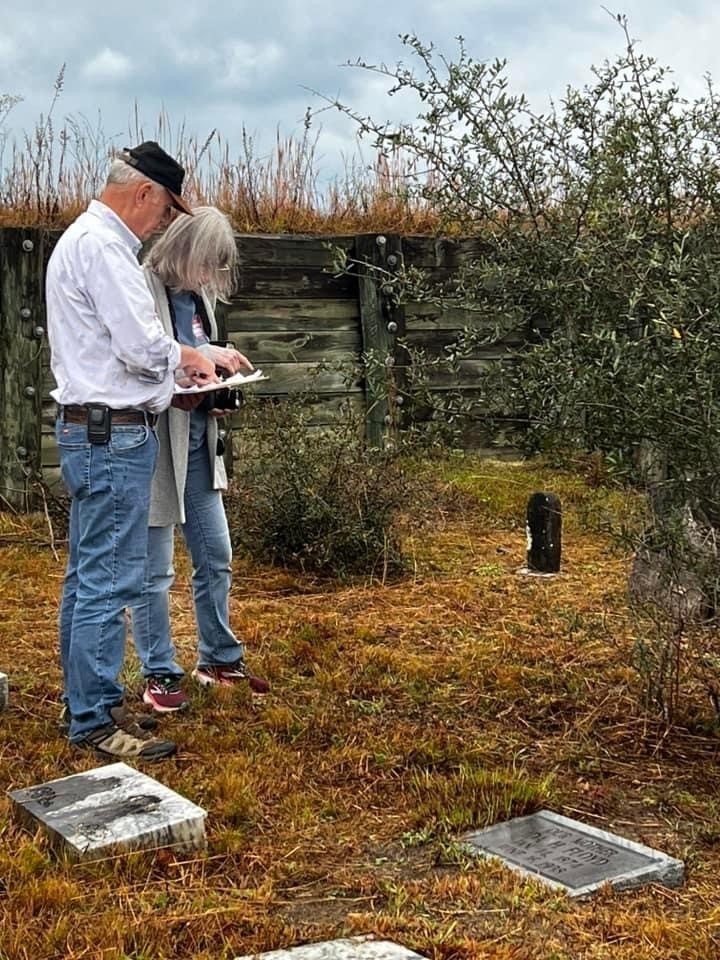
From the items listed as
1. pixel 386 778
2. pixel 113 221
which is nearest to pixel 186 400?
pixel 113 221

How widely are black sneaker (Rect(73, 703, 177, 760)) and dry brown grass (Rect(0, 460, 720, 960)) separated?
0.08 meters

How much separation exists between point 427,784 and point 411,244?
24.2 ft

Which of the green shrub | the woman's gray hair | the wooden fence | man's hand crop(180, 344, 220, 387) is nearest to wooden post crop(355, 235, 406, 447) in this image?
the wooden fence

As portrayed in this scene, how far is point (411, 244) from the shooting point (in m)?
11.0

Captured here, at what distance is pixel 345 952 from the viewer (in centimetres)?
309

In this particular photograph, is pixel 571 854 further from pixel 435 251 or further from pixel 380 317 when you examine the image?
pixel 435 251

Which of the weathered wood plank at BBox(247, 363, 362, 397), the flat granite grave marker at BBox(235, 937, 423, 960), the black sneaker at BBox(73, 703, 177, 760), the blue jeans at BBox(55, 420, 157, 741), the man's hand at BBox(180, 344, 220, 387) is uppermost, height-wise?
the man's hand at BBox(180, 344, 220, 387)

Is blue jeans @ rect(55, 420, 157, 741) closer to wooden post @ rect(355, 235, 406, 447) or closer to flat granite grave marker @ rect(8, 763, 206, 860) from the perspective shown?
flat granite grave marker @ rect(8, 763, 206, 860)

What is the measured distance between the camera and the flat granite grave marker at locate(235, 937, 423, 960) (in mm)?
3059

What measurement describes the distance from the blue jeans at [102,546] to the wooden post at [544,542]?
12.7 feet

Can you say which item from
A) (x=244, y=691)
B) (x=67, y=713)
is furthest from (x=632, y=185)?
(x=67, y=713)

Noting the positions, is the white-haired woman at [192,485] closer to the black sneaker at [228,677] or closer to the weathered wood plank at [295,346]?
the black sneaker at [228,677]

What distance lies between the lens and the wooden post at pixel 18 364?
9.47 m

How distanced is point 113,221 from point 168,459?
1070 millimetres
